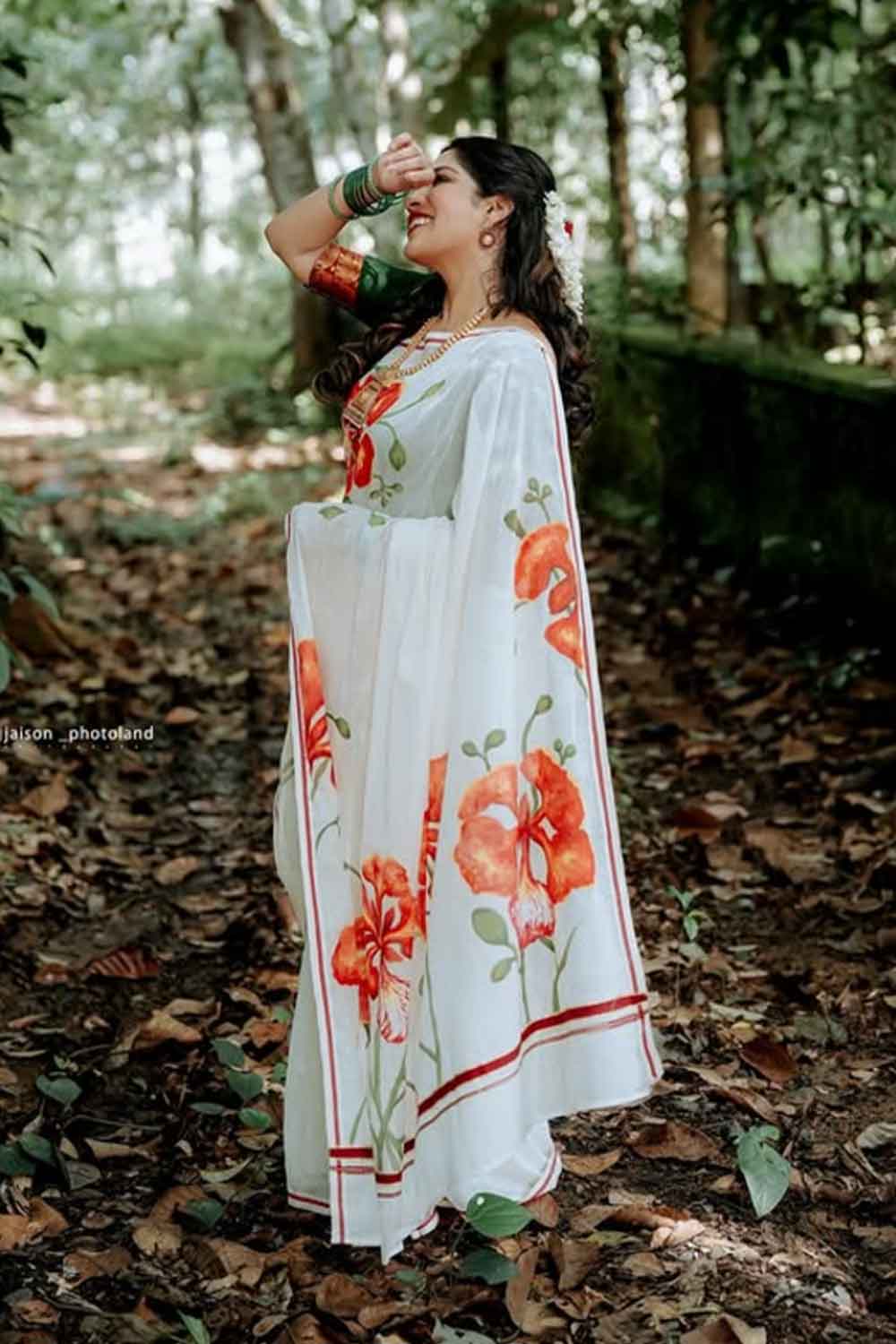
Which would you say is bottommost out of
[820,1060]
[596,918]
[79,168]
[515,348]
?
[820,1060]

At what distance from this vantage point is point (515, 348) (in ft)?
9.18

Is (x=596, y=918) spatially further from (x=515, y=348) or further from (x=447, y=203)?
(x=447, y=203)

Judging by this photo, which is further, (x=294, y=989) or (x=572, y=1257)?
(x=294, y=989)

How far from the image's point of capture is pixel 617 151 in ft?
33.2

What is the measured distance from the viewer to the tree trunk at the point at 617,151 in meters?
9.91

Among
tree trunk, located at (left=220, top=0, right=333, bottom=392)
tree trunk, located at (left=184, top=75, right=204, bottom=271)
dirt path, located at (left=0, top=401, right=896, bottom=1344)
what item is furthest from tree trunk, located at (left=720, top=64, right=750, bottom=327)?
tree trunk, located at (left=184, top=75, right=204, bottom=271)

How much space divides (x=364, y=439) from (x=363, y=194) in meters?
0.40

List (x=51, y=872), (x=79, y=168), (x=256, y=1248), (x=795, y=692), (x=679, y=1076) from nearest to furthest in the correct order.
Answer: (x=256, y=1248) < (x=679, y=1076) < (x=51, y=872) < (x=795, y=692) < (x=79, y=168)

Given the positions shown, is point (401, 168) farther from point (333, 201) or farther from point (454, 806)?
point (454, 806)

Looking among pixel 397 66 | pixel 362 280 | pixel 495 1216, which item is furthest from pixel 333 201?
pixel 397 66

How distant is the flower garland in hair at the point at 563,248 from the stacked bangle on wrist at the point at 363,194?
0.24 m

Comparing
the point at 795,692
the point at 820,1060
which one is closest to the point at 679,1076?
the point at 820,1060

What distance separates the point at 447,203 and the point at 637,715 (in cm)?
323

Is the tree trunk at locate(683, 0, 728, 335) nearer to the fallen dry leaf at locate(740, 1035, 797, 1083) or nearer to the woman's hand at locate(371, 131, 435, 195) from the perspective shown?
the fallen dry leaf at locate(740, 1035, 797, 1083)
